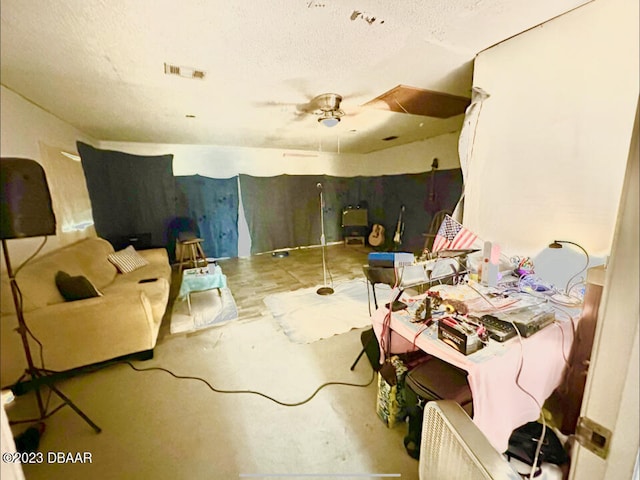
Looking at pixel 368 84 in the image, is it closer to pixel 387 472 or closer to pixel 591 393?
pixel 591 393

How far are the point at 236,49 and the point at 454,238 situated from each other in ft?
5.50

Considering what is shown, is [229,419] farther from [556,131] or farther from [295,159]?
[295,159]

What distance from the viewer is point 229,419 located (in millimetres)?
1389

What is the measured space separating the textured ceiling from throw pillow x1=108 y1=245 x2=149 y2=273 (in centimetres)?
136

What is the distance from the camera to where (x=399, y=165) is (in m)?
4.79

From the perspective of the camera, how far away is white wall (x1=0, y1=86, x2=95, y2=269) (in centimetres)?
50

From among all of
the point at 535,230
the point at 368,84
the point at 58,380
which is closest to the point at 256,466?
the point at 58,380

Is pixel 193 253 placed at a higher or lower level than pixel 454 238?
lower

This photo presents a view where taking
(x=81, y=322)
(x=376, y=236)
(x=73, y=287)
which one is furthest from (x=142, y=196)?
(x=376, y=236)

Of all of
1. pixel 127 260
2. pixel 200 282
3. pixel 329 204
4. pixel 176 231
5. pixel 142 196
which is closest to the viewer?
pixel 200 282

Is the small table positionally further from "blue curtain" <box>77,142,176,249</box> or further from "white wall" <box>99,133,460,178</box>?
"white wall" <box>99,133,460,178</box>

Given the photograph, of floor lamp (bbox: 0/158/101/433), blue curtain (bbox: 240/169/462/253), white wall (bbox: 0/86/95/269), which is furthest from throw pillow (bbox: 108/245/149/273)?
floor lamp (bbox: 0/158/101/433)

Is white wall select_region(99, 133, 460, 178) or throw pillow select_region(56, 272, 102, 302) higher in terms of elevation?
white wall select_region(99, 133, 460, 178)

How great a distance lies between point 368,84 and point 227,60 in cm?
106
